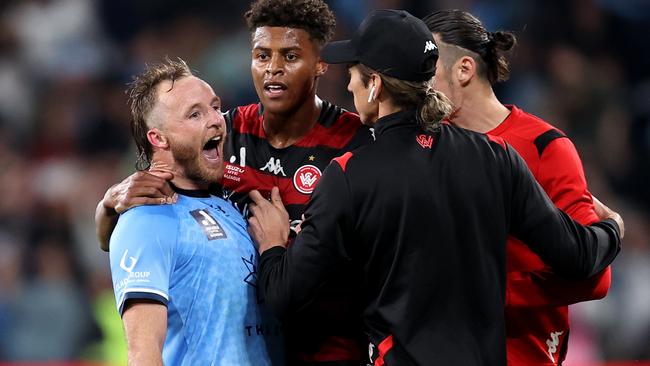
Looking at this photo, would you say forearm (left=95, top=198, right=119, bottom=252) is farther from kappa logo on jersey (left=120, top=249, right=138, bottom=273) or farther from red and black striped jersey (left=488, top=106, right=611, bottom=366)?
red and black striped jersey (left=488, top=106, right=611, bottom=366)

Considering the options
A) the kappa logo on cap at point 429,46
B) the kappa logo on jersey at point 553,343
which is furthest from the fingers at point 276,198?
the kappa logo on jersey at point 553,343

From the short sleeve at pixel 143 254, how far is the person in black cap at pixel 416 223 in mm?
323

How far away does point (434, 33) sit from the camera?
3795 millimetres

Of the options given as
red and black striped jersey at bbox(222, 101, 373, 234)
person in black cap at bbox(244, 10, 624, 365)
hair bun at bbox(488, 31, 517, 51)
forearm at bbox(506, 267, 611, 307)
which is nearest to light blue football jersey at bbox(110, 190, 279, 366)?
person in black cap at bbox(244, 10, 624, 365)

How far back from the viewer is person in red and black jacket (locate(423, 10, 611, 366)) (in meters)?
3.44

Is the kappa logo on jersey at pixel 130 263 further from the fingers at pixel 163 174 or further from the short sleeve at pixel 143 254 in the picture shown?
the fingers at pixel 163 174

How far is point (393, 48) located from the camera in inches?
124

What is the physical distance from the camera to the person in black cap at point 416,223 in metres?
3.06

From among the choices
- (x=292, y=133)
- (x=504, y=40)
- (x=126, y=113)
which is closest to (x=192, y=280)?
(x=292, y=133)

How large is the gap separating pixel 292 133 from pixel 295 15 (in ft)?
1.47

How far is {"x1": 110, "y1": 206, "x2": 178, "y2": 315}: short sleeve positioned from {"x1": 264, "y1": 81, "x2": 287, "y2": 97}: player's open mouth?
78 centimetres

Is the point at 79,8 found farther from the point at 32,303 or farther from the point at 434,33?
the point at 434,33

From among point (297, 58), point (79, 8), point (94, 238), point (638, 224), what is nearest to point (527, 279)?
point (297, 58)

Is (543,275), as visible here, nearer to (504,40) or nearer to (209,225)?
(504,40)
